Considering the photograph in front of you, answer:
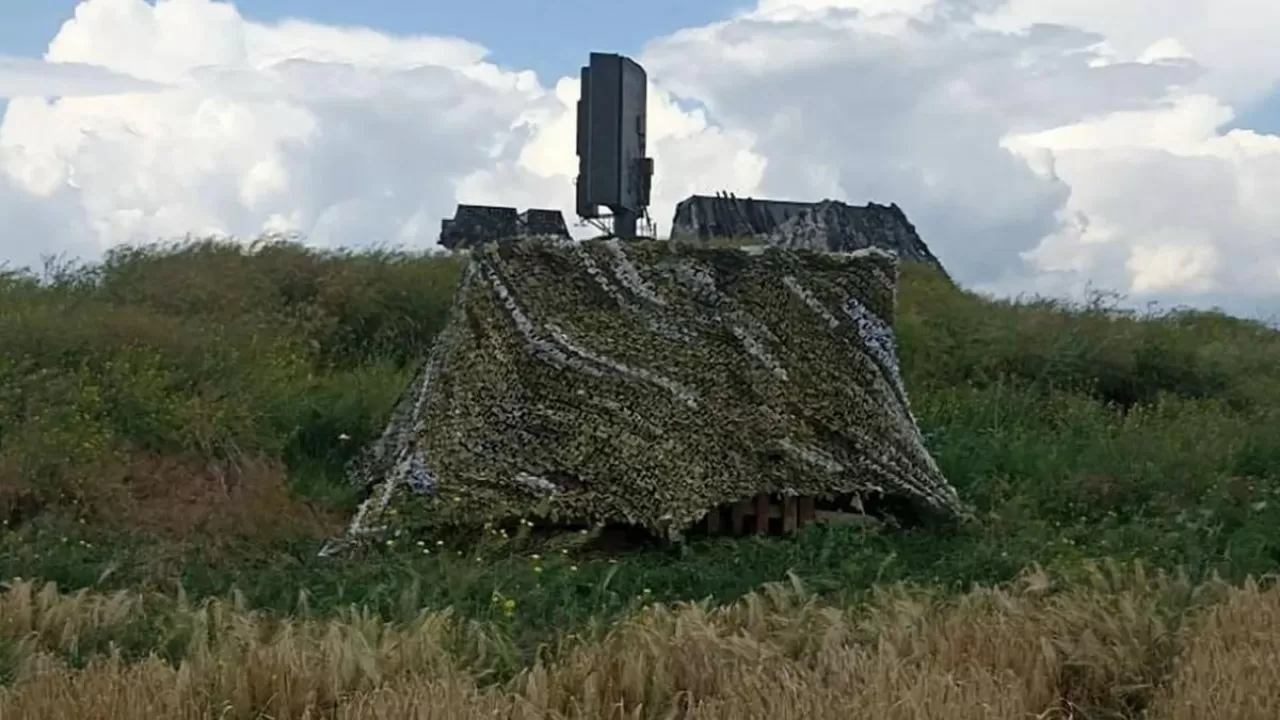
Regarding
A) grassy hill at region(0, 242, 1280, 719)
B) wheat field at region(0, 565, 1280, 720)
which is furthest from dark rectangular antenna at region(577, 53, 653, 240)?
wheat field at region(0, 565, 1280, 720)

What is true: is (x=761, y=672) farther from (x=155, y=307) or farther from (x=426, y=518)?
(x=155, y=307)

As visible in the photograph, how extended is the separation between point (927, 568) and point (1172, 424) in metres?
5.22

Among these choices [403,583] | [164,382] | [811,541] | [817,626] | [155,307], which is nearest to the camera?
[817,626]

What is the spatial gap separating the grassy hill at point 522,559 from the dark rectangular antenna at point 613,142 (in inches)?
77.1

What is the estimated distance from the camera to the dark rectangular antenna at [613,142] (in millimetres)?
10008

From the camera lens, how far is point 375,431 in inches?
376

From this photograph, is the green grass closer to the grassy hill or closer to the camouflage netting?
the grassy hill

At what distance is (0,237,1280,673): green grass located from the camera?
6.26 m

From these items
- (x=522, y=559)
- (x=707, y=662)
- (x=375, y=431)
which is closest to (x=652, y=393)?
(x=522, y=559)

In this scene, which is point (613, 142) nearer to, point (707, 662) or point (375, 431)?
point (375, 431)

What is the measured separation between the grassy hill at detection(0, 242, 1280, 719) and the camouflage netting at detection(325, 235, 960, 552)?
0.35 meters

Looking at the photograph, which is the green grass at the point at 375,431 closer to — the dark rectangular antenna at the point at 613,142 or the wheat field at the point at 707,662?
the wheat field at the point at 707,662

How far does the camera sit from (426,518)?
710 centimetres

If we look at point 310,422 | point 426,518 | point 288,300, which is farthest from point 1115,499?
point 288,300
